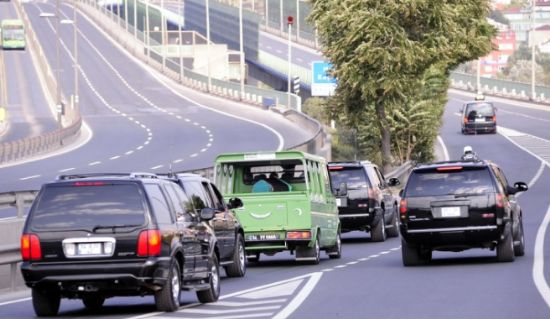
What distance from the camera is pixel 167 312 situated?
17.3 m

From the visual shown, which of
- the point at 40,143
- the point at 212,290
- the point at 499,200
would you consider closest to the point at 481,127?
the point at 40,143

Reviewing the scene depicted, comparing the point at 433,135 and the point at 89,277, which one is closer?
the point at 89,277

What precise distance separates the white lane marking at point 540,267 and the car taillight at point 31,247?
5.72 m

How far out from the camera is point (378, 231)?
34.6m

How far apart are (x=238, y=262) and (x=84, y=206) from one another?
663 centimetres

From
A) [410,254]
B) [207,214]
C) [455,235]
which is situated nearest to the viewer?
[207,214]

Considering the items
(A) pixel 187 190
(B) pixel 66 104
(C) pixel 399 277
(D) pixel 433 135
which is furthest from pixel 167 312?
(B) pixel 66 104

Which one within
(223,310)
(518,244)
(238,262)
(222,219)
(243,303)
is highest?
(222,219)

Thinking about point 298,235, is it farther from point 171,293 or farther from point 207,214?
point 171,293

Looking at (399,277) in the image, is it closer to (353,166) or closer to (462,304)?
(462,304)

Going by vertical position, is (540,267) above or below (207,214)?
below

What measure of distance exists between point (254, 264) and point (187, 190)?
328 inches

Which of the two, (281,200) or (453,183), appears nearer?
(453,183)

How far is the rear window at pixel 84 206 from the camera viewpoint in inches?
661
